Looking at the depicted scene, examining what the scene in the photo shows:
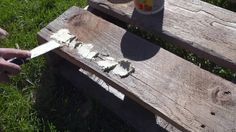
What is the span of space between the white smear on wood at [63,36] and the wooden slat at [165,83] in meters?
0.04

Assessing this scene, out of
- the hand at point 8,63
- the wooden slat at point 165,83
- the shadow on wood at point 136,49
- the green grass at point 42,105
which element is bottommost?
the green grass at point 42,105

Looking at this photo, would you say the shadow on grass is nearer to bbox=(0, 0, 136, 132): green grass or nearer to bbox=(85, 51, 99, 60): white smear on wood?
bbox=(0, 0, 136, 132): green grass

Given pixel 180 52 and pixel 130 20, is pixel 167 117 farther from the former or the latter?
pixel 180 52

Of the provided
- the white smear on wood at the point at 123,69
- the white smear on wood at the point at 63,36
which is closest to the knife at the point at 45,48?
the white smear on wood at the point at 63,36

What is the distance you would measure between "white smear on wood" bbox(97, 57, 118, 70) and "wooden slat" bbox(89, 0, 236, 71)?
0.32 metres

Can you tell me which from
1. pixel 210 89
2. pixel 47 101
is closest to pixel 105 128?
pixel 47 101

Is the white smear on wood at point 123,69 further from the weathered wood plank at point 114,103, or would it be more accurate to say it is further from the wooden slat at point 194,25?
the weathered wood plank at point 114,103

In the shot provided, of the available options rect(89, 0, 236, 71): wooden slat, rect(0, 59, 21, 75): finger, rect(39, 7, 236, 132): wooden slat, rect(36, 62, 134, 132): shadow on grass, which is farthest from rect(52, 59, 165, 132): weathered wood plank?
rect(0, 59, 21, 75): finger

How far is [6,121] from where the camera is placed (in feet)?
8.88

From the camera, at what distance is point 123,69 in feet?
7.16

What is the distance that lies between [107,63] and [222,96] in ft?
2.12

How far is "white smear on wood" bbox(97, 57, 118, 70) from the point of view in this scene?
2.21 meters

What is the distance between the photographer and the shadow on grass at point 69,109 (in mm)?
2602

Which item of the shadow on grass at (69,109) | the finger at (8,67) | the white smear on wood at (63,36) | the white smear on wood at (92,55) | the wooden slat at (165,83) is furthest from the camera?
the shadow on grass at (69,109)
